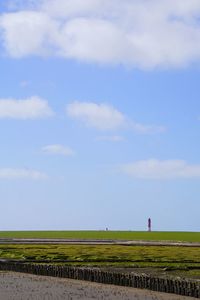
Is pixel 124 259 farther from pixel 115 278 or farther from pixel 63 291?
pixel 63 291

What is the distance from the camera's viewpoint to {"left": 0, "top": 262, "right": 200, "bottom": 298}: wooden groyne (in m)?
33.9

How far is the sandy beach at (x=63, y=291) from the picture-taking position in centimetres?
3378

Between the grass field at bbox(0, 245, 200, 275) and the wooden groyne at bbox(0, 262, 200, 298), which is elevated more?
the grass field at bbox(0, 245, 200, 275)

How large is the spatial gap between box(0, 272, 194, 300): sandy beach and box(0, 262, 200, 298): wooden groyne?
22.3 inches

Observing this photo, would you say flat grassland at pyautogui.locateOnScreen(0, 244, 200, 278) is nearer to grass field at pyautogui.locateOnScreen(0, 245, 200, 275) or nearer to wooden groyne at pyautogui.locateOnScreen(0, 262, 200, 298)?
grass field at pyautogui.locateOnScreen(0, 245, 200, 275)

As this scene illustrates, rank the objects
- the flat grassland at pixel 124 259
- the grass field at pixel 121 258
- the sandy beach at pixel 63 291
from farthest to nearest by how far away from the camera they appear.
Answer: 1. the grass field at pixel 121 258
2. the flat grassland at pixel 124 259
3. the sandy beach at pixel 63 291

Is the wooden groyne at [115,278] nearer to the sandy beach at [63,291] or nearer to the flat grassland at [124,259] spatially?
the sandy beach at [63,291]

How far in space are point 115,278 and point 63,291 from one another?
3716 millimetres

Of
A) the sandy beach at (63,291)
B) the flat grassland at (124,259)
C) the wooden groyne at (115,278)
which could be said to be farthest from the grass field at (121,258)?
the sandy beach at (63,291)

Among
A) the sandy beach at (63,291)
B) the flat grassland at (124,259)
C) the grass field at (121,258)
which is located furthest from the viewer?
the grass field at (121,258)

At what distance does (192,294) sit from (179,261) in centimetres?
1693

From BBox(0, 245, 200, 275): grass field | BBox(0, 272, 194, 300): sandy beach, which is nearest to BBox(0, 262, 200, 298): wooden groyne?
BBox(0, 272, 194, 300): sandy beach

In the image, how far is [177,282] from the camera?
34500 mm

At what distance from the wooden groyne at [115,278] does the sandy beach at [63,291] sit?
1.86ft
